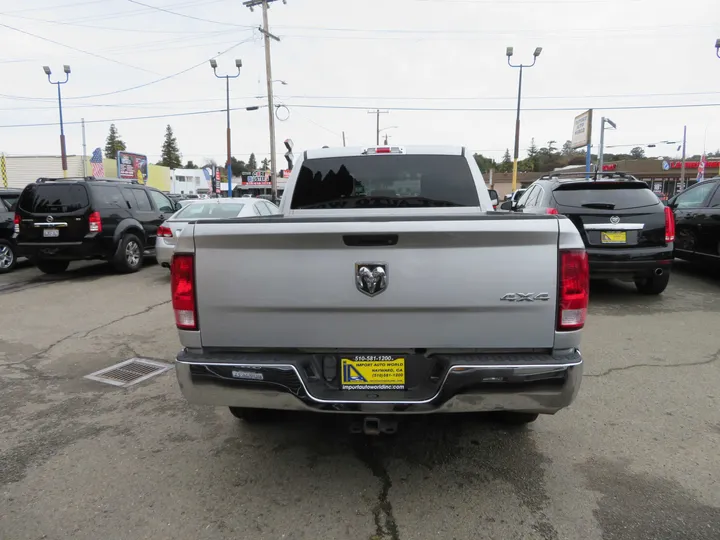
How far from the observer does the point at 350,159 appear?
440cm

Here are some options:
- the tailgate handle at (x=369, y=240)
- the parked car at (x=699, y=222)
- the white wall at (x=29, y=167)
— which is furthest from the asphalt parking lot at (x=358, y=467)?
the white wall at (x=29, y=167)

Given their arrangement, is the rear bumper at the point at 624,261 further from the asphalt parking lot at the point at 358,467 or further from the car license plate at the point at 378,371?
the car license plate at the point at 378,371

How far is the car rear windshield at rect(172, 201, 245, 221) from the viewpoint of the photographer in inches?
386

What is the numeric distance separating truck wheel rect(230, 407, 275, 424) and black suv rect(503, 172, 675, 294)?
15.1ft

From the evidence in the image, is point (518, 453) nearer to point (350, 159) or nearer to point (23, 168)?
point (350, 159)

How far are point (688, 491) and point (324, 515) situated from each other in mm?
2019

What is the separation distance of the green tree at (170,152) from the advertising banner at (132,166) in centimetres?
7780

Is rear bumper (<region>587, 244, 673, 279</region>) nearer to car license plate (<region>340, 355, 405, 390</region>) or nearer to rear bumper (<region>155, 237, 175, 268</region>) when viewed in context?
car license plate (<region>340, 355, 405, 390</region>)

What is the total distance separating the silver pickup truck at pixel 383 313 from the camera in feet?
7.98

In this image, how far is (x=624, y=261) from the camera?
7.03 m

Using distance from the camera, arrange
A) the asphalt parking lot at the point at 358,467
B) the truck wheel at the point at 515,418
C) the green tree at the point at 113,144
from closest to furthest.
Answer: the asphalt parking lot at the point at 358,467 < the truck wheel at the point at 515,418 < the green tree at the point at 113,144

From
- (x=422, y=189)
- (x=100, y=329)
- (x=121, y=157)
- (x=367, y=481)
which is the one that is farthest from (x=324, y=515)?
(x=121, y=157)

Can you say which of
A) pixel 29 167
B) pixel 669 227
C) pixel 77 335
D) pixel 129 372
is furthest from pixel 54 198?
pixel 29 167

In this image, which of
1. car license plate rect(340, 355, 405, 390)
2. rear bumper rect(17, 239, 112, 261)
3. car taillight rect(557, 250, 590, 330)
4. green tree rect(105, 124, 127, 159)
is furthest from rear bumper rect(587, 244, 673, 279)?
green tree rect(105, 124, 127, 159)
